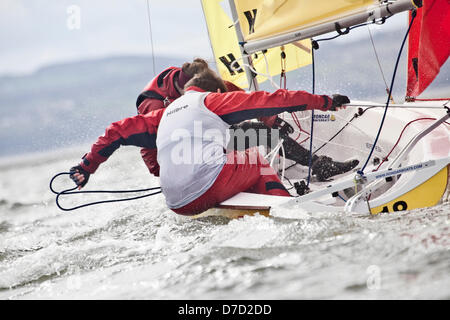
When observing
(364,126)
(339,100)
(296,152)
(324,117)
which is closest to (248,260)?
(339,100)

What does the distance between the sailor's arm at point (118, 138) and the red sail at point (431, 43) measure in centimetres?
127

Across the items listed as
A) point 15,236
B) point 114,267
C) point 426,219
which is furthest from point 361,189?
point 15,236

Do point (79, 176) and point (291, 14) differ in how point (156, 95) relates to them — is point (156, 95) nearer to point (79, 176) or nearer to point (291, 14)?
point (79, 176)

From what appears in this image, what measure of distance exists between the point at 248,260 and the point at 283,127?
59.7 inches

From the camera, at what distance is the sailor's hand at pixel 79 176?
2.02m

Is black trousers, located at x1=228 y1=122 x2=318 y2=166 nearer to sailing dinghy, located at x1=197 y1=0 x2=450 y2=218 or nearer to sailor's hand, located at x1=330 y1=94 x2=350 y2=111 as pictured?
sailing dinghy, located at x1=197 y1=0 x2=450 y2=218


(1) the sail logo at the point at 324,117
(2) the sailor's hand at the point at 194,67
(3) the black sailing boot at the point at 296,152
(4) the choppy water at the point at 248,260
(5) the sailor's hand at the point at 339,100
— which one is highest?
(2) the sailor's hand at the point at 194,67

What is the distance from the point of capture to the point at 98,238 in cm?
206

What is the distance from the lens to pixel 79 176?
2.03 meters

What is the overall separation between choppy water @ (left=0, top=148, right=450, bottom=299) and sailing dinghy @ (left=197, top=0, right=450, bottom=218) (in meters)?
0.09

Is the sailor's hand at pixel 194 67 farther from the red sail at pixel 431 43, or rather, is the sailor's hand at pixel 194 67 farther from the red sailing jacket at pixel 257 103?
the red sail at pixel 431 43

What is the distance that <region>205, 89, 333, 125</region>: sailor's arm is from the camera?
1807 mm

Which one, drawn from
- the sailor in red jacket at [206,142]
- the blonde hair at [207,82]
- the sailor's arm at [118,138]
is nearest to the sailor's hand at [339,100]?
the sailor in red jacket at [206,142]

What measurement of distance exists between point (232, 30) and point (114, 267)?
9.48 ft
